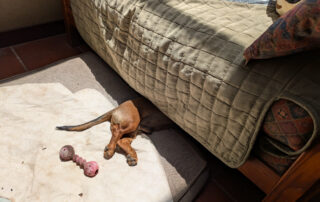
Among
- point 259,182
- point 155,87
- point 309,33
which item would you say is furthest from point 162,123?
Answer: point 309,33

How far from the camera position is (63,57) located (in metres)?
2.07

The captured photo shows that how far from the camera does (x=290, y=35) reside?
2.28 feet

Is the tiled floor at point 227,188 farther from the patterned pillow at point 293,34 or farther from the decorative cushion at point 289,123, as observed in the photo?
the patterned pillow at point 293,34

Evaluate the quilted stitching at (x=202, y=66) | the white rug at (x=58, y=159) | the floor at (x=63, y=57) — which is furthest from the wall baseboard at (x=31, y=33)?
the quilted stitching at (x=202, y=66)

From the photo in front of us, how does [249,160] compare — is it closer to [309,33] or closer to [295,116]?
[295,116]

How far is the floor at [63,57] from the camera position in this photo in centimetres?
126

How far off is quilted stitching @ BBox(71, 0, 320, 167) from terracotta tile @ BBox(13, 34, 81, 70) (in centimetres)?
79

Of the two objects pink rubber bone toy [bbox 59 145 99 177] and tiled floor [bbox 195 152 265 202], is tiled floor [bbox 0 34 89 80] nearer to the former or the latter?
A: pink rubber bone toy [bbox 59 145 99 177]

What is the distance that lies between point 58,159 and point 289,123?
1.09 m

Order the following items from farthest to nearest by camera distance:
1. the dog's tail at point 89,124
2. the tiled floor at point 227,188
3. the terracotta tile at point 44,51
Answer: the terracotta tile at point 44,51, the dog's tail at point 89,124, the tiled floor at point 227,188

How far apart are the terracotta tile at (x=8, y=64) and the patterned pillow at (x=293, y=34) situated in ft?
5.75

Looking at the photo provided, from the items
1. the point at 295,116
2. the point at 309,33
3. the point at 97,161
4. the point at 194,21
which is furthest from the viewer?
the point at 97,161

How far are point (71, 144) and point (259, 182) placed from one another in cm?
97

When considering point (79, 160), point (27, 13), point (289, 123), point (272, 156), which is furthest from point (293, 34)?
point (27, 13)
